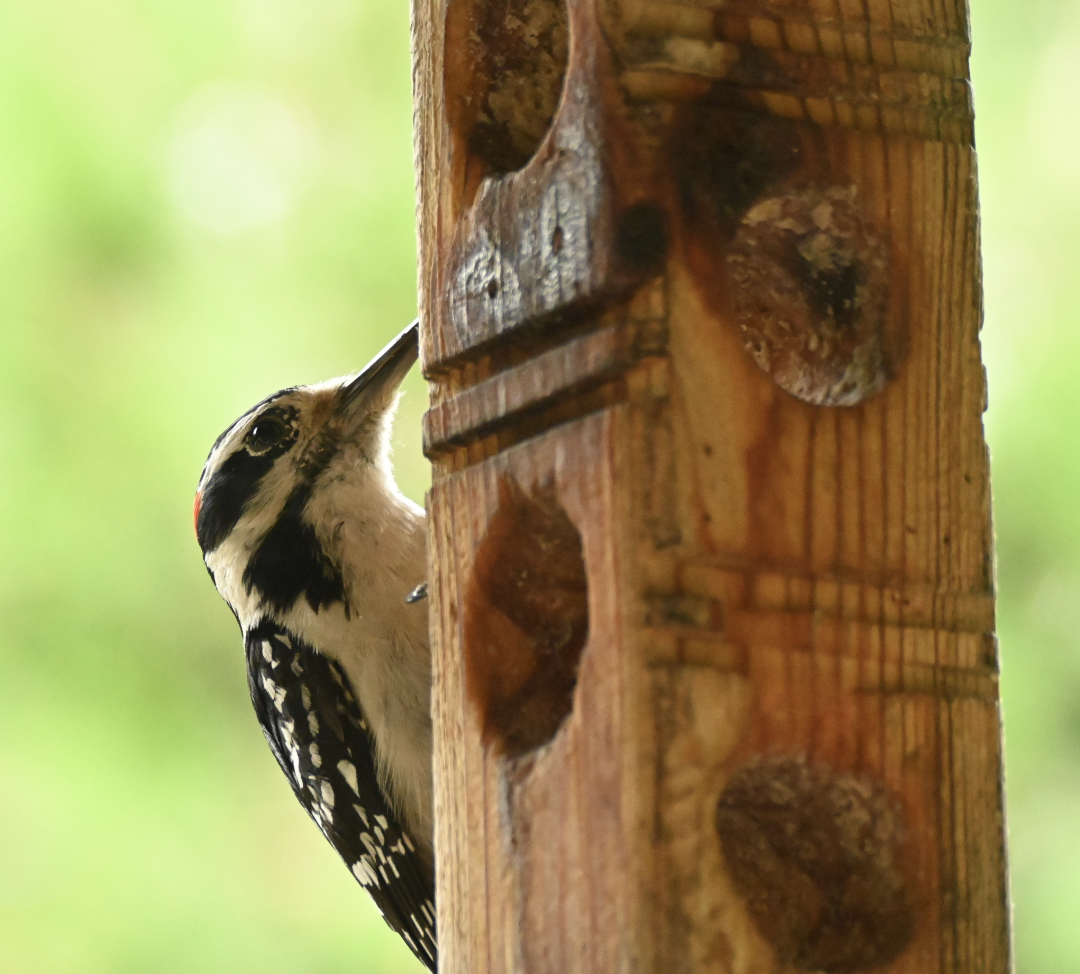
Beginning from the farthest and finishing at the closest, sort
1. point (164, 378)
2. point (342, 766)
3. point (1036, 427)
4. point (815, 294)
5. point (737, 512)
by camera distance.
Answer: point (164, 378)
point (1036, 427)
point (342, 766)
point (815, 294)
point (737, 512)

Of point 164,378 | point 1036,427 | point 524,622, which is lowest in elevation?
point 524,622

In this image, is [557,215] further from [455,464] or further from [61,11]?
[61,11]

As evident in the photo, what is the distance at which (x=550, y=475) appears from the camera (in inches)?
64.0

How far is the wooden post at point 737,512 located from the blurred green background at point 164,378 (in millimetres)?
2520

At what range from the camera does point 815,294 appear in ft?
5.56

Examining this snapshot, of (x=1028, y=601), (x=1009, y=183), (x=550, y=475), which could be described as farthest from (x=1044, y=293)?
(x=550, y=475)

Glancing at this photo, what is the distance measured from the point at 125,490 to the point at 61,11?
1445mm

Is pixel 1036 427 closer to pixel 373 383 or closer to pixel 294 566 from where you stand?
pixel 373 383

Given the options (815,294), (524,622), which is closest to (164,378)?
(524,622)

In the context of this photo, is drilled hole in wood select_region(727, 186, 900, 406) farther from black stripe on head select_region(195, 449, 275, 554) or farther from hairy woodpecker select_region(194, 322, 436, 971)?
black stripe on head select_region(195, 449, 275, 554)

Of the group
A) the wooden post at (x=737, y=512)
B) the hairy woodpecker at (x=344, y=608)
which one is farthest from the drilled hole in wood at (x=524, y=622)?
the hairy woodpecker at (x=344, y=608)

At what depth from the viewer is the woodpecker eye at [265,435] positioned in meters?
3.20

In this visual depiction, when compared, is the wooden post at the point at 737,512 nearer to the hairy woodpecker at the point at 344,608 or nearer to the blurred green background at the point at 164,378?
the hairy woodpecker at the point at 344,608

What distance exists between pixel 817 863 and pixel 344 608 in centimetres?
158
